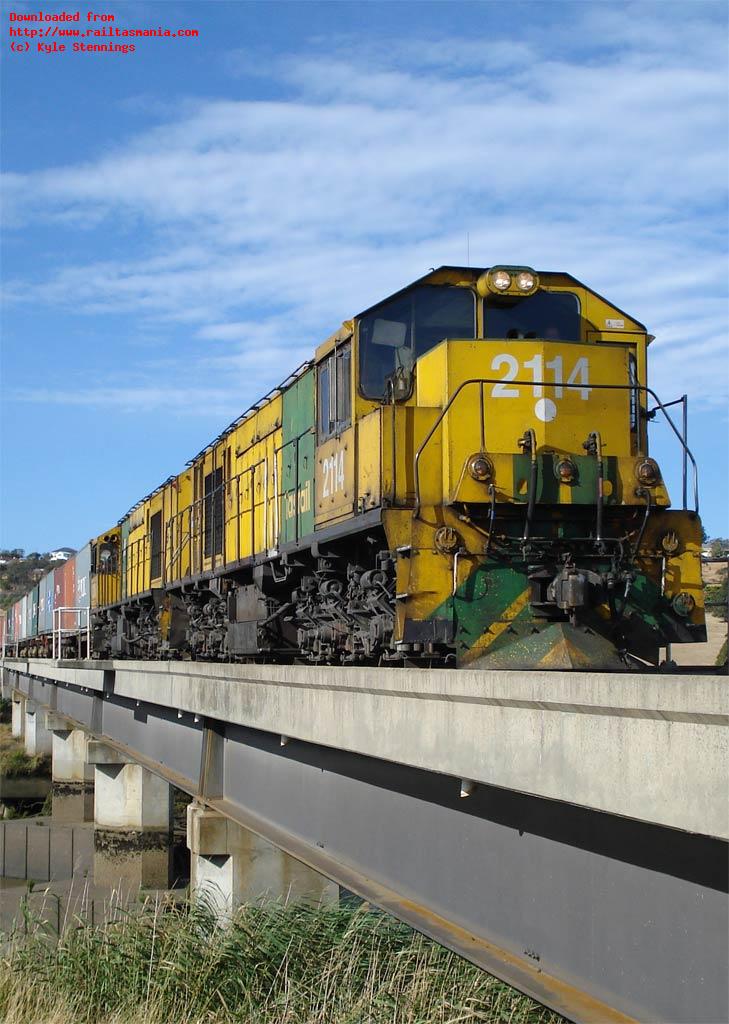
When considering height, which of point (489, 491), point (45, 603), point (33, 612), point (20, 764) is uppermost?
point (489, 491)

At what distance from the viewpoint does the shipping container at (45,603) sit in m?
39.2

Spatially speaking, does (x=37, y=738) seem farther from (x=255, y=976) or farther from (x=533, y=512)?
(x=533, y=512)

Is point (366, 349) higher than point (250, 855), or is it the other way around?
point (366, 349)

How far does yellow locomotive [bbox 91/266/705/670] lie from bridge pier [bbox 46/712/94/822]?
70.9 feet

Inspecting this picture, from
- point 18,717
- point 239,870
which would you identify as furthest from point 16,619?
point 239,870

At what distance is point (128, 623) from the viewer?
2503 cm

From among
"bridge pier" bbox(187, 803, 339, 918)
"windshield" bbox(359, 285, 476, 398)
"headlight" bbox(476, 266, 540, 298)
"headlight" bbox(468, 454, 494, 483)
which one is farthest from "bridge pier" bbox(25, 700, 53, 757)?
"headlight" bbox(468, 454, 494, 483)

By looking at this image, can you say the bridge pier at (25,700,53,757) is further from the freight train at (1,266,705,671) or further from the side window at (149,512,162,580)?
the freight train at (1,266,705,671)

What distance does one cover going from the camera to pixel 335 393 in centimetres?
1059

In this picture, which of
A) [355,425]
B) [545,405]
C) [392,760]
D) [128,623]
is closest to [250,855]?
[355,425]

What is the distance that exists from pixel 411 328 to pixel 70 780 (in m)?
25.0

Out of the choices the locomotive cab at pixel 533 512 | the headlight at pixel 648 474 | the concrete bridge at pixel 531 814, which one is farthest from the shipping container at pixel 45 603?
the concrete bridge at pixel 531 814

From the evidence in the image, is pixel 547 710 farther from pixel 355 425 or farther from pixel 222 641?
pixel 222 641

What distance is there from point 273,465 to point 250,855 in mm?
4708
